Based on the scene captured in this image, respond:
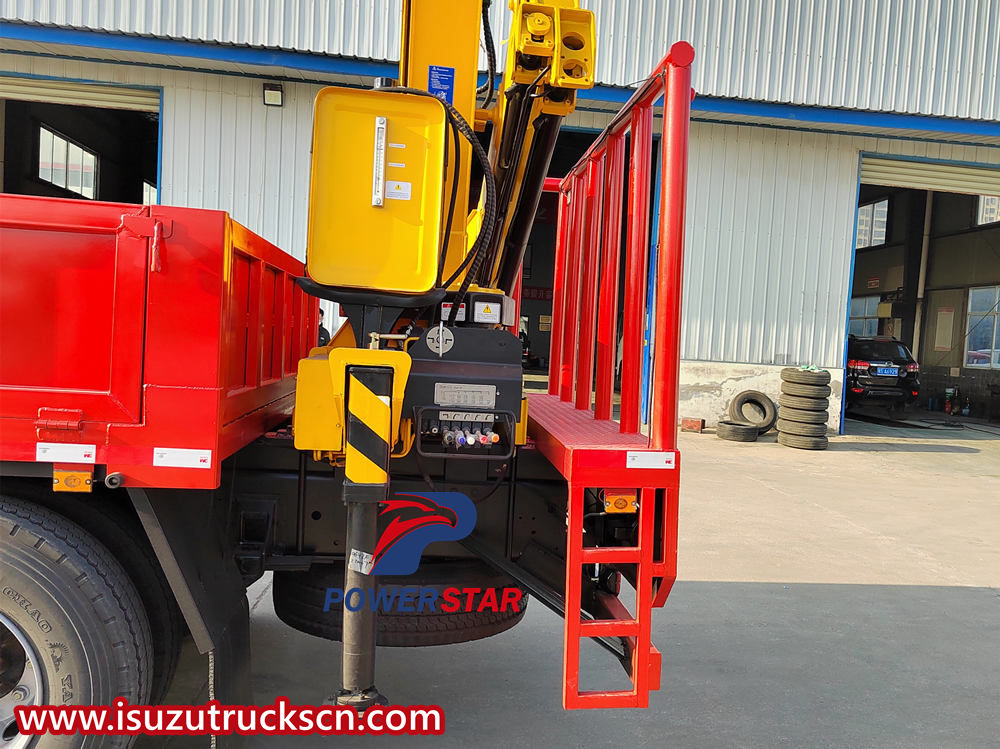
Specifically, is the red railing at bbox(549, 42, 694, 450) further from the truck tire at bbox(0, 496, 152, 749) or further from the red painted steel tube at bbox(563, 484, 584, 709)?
the truck tire at bbox(0, 496, 152, 749)

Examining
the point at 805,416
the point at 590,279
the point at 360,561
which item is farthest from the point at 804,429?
the point at 360,561

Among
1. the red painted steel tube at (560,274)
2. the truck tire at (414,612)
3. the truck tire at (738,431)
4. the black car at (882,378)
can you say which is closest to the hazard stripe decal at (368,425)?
the truck tire at (414,612)

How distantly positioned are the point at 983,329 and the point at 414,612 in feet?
65.3

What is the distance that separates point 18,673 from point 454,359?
164cm

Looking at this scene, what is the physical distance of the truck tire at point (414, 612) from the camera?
2908 mm

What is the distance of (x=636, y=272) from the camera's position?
2639 mm

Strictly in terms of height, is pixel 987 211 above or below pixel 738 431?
above

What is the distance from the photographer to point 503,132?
9.64 ft

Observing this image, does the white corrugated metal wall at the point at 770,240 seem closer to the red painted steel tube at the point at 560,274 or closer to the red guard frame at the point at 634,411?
the red painted steel tube at the point at 560,274

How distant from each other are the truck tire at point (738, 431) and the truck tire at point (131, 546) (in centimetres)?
976

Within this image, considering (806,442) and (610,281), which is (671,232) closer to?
(610,281)

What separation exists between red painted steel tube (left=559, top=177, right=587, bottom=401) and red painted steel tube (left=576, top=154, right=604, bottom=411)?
0.23ft

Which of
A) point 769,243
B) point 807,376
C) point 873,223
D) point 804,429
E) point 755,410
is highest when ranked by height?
point 873,223

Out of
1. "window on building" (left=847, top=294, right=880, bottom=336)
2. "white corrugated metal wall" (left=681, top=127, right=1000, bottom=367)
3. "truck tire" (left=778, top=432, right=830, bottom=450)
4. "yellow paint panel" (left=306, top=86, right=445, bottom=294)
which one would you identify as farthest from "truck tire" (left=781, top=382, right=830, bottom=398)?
"window on building" (left=847, top=294, right=880, bottom=336)
